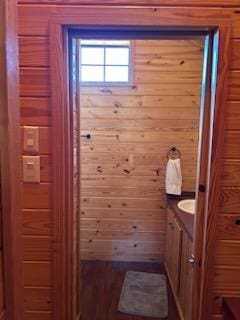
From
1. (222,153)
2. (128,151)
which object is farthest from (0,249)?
(128,151)

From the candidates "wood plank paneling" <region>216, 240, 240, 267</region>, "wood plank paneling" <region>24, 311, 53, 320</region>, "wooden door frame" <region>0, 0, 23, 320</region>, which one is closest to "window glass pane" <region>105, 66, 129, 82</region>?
"wood plank paneling" <region>216, 240, 240, 267</region>

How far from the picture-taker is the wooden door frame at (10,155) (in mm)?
636

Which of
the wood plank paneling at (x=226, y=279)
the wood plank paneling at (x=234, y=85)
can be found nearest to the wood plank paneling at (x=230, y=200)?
the wood plank paneling at (x=226, y=279)

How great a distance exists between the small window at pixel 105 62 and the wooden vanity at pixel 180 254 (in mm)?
1400

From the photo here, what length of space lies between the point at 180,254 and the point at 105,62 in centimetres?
205

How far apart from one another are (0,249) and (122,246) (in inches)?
120

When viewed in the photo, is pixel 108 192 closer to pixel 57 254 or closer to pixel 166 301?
pixel 166 301

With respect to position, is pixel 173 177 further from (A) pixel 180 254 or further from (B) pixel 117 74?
(B) pixel 117 74

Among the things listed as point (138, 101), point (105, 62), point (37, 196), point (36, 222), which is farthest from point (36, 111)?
point (105, 62)

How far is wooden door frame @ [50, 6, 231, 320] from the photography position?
1412 millimetres

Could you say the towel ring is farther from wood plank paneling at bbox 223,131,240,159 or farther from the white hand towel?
wood plank paneling at bbox 223,131,240,159

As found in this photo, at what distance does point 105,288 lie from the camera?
9.95 feet

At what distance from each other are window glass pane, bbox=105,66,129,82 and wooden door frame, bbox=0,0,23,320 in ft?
8.96

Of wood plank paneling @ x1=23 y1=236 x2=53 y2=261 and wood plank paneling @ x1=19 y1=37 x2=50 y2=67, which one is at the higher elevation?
wood plank paneling @ x1=19 y1=37 x2=50 y2=67
